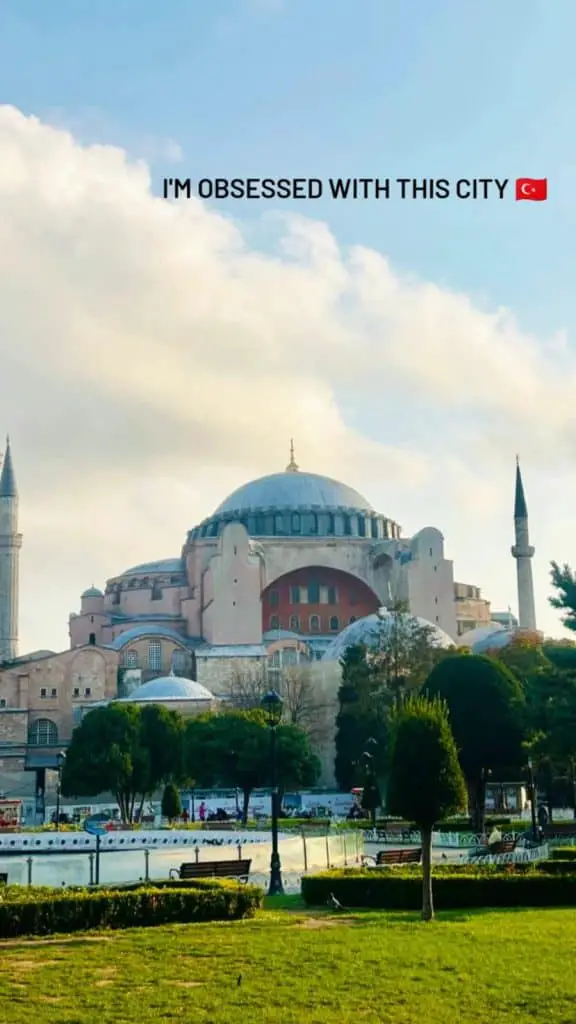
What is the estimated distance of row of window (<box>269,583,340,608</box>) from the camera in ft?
186

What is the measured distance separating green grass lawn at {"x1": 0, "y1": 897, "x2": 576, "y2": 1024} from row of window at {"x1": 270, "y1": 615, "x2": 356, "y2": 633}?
152ft

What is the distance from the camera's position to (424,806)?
1069 centimetres

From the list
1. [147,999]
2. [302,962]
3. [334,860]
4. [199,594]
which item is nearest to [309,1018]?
[147,999]

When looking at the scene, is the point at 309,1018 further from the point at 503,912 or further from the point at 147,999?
the point at 503,912

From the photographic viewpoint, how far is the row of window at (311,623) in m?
56.4

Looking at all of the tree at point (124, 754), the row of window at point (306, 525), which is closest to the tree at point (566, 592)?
the tree at point (124, 754)

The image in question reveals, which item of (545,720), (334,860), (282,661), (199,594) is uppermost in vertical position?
(199,594)

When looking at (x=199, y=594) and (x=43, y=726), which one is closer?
(x=43, y=726)

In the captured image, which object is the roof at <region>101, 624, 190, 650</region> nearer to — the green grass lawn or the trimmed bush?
the trimmed bush

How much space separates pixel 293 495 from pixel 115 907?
50.3m

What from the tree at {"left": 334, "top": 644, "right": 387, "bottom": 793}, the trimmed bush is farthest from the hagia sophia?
the trimmed bush

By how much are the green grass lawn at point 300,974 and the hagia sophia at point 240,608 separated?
35981mm

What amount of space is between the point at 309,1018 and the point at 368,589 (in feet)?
167

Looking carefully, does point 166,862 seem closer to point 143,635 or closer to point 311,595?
point 143,635
